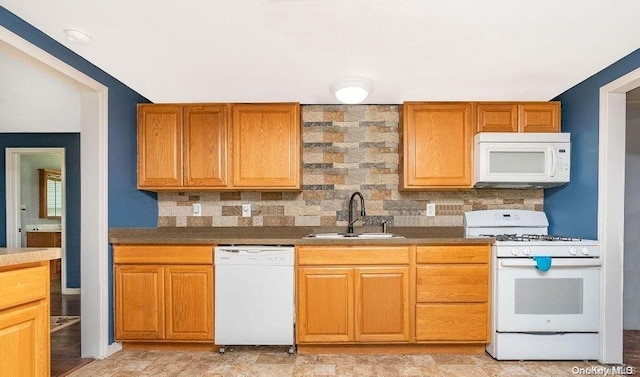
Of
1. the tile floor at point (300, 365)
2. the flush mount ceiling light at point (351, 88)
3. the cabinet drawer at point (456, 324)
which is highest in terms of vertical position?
the flush mount ceiling light at point (351, 88)

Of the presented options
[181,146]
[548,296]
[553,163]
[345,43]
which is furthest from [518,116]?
[181,146]

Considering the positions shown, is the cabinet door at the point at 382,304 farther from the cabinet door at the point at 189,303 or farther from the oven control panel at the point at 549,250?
the cabinet door at the point at 189,303

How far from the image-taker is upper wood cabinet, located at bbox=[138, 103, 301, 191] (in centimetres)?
341

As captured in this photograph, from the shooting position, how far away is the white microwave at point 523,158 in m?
3.26

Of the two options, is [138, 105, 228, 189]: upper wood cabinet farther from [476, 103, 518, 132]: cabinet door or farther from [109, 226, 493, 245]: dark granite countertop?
[476, 103, 518, 132]: cabinet door

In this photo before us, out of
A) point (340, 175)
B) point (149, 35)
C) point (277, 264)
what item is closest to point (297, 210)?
point (340, 175)

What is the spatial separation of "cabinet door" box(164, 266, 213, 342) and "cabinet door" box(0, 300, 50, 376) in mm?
1251

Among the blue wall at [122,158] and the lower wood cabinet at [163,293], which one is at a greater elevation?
the blue wall at [122,158]

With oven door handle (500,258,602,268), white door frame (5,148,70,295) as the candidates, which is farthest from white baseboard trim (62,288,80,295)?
oven door handle (500,258,602,268)

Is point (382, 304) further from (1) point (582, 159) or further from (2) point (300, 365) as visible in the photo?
(1) point (582, 159)

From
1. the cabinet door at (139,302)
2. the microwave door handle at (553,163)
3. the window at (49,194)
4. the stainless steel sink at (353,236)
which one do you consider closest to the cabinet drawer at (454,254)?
the stainless steel sink at (353,236)

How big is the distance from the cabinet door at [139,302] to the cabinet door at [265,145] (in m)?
0.97

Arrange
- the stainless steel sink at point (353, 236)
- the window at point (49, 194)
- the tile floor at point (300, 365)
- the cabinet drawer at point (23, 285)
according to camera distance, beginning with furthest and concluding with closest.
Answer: the window at point (49, 194) → the stainless steel sink at point (353, 236) → the tile floor at point (300, 365) → the cabinet drawer at point (23, 285)

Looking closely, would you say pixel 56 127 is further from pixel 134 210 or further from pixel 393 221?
pixel 393 221
